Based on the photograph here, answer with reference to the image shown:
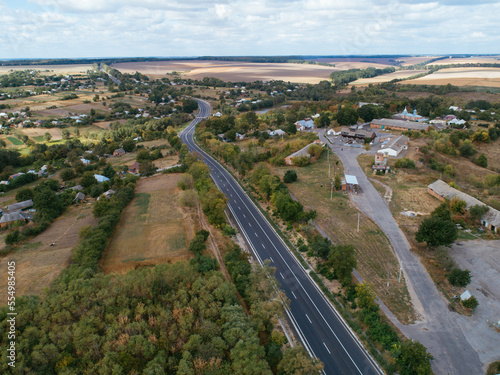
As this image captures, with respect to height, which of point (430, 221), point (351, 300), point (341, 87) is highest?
point (341, 87)

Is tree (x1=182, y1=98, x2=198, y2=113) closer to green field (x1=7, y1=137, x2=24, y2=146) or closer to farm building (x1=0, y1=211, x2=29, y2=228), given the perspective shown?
green field (x1=7, y1=137, x2=24, y2=146)

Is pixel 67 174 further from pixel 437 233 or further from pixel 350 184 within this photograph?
pixel 437 233

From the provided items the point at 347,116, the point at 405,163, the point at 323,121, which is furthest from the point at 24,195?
the point at 347,116

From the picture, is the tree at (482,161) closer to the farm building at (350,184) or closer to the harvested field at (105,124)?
the farm building at (350,184)

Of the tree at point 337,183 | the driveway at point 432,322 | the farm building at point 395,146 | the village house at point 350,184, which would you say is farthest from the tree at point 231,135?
the driveway at point 432,322

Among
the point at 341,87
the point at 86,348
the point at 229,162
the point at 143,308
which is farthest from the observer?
the point at 341,87

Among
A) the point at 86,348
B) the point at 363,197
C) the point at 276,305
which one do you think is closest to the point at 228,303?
the point at 276,305

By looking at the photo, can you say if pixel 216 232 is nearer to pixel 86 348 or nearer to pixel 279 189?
pixel 279 189
